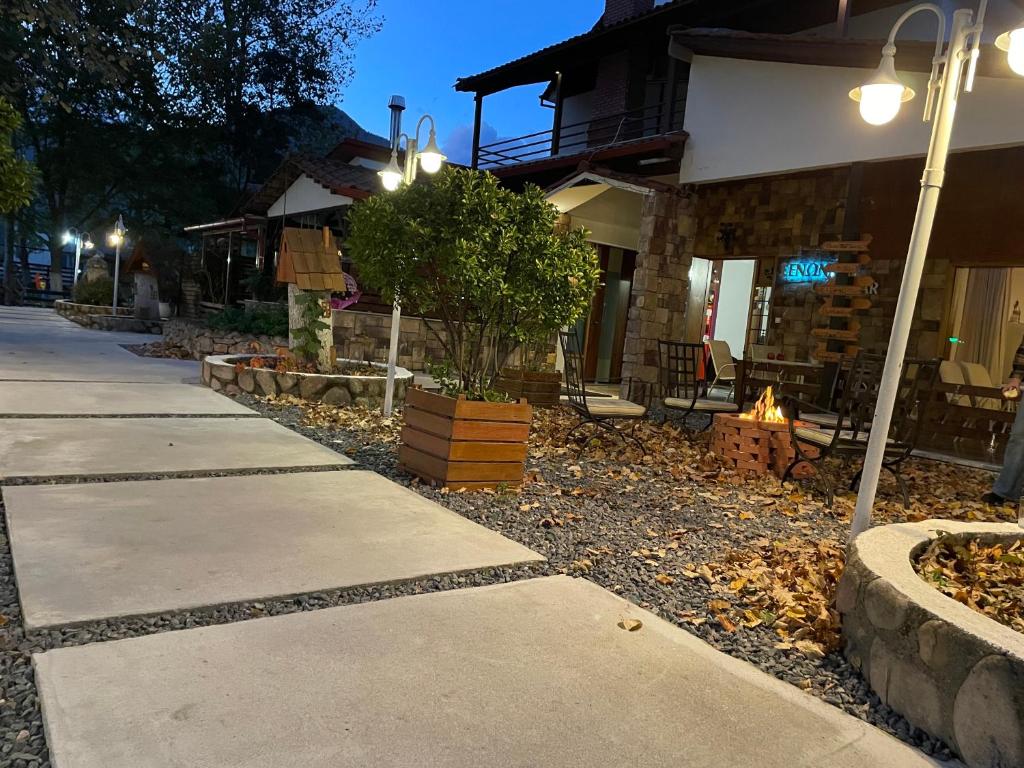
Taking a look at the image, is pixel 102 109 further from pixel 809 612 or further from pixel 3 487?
pixel 809 612

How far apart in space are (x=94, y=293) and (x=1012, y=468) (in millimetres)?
20012

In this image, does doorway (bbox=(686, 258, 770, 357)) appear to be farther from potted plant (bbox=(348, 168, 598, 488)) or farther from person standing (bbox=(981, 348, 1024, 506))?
potted plant (bbox=(348, 168, 598, 488))

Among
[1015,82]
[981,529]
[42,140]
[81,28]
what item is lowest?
[981,529]

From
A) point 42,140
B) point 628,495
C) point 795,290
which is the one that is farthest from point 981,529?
point 42,140

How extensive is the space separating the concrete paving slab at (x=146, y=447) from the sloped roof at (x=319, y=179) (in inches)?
270

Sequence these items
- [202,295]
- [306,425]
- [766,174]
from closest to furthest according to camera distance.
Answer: [306,425] < [766,174] < [202,295]

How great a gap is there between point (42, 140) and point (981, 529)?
1346 inches

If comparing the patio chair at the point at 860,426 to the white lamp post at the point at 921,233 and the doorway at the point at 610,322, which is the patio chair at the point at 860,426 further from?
the doorway at the point at 610,322

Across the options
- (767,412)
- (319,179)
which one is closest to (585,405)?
(767,412)

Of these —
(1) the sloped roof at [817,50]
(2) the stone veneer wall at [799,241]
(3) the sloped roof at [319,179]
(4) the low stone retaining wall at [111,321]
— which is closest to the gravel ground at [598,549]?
(1) the sloped roof at [817,50]

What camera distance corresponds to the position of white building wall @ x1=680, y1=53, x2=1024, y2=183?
6.74 m

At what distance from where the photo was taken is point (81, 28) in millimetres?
5141

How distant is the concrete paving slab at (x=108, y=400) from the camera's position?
572cm

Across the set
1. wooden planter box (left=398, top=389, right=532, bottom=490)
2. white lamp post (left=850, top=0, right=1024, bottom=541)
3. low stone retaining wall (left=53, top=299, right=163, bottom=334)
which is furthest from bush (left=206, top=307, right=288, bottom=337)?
white lamp post (left=850, top=0, right=1024, bottom=541)
